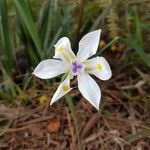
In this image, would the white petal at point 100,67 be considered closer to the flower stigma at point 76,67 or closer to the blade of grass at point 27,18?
the flower stigma at point 76,67

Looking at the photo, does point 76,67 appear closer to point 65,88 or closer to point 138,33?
point 65,88

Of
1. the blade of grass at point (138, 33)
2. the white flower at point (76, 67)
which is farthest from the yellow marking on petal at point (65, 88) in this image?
the blade of grass at point (138, 33)

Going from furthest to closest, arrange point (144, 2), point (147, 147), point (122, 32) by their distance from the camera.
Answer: point (144, 2) < point (122, 32) < point (147, 147)

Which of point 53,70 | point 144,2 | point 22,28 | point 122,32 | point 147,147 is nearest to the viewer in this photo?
point 53,70

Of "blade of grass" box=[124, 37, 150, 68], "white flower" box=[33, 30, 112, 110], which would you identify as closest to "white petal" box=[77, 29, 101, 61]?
"white flower" box=[33, 30, 112, 110]

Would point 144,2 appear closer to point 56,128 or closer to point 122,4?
point 122,4

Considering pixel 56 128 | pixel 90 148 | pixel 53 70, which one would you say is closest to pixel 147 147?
pixel 90 148

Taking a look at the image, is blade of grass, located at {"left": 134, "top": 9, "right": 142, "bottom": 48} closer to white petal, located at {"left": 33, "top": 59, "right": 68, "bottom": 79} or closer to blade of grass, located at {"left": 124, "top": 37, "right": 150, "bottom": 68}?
blade of grass, located at {"left": 124, "top": 37, "right": 150, "bottom": 68}
